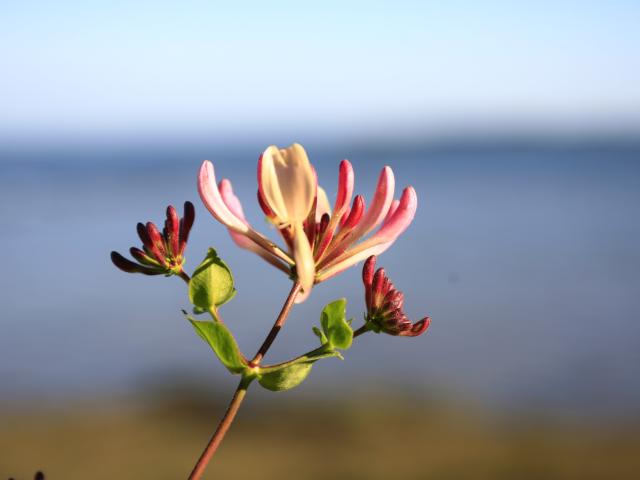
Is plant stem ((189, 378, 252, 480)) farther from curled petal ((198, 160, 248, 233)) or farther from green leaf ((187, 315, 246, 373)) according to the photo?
curled petal ((198, 160, 248, 233))

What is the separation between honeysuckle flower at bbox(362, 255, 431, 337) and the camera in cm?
147

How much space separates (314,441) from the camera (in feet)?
34.6

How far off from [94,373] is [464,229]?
14.5m

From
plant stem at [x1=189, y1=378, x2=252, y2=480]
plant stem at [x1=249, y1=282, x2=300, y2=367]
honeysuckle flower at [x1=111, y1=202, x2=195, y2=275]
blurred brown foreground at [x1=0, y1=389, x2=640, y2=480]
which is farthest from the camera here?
blurred brown foreground at [x1=0, y1=389, x2=640, y2=480]

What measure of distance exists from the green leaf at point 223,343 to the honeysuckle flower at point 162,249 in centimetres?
23

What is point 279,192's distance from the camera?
1.33m

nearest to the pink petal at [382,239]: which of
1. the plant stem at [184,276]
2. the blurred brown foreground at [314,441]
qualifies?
the plant stem at [184,276]

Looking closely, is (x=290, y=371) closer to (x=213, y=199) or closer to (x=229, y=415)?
(x=229, y=415)

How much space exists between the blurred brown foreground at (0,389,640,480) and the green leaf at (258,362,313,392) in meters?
8.34

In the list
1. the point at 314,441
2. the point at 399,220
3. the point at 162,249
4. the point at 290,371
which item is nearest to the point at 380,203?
the point at 399,220

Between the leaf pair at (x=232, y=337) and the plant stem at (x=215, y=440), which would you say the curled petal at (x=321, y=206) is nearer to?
the leaf pair at (x=232, y=337)

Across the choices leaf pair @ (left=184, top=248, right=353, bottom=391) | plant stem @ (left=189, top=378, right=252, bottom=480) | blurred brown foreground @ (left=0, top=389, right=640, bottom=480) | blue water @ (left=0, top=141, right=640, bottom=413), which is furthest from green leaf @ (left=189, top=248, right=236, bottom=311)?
blue water @ (left=0, top=141, right=640, bottom=413)

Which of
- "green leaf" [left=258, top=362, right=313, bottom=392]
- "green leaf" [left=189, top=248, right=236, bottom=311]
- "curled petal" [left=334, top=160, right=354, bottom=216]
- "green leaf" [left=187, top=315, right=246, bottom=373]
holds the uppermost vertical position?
"curled petal" [left=334, top=160, right=354, bottom=216]

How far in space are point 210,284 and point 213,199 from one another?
0.16m
